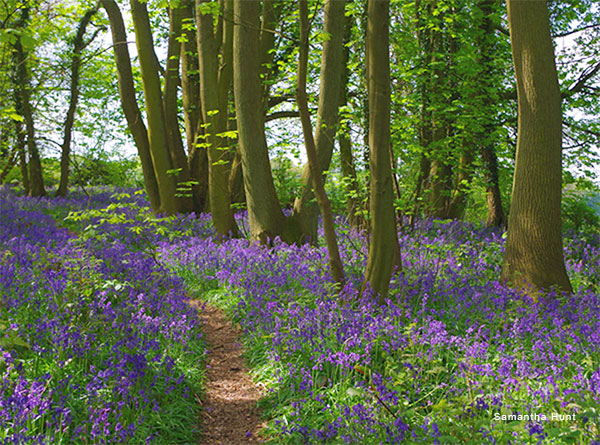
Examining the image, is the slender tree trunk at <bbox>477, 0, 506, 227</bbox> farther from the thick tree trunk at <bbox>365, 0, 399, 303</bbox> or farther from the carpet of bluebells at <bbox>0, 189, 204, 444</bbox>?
the carpet of bluebells at <bbox>0, 189, 204, 444</bbox>

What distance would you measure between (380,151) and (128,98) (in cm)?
891

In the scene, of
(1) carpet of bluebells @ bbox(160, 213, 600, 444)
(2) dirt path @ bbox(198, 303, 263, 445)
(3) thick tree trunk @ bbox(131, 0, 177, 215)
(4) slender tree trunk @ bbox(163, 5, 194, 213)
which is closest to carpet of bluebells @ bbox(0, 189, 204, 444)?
(2) dirt path @ bbox(198, 303, 263, 445)

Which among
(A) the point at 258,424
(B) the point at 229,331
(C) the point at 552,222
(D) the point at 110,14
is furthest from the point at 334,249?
(D) the point at 110,14

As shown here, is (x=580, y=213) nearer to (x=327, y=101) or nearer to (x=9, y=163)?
(x=327, y=101)

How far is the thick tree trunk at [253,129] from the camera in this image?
24.6 feet

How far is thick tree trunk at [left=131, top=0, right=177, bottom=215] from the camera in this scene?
A: 10773 mm

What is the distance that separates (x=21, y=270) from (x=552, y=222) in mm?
6290

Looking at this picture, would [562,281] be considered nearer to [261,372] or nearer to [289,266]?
[289,266]

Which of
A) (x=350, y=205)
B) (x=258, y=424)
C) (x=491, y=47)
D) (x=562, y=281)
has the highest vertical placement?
(x=491, y=47)

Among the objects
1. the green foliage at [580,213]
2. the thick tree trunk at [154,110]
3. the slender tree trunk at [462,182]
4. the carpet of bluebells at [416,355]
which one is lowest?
the carpet of bluebells at [416,355]

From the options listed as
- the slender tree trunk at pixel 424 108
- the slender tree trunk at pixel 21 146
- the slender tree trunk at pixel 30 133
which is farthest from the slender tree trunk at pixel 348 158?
the slender tree trunk at pixel 21 146

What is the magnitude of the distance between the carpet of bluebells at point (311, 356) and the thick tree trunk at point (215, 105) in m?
2.79

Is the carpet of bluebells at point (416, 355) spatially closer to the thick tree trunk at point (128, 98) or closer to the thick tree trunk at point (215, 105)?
the thick tree trunk at point (215, 105)

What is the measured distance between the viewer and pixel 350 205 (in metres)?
9.33
